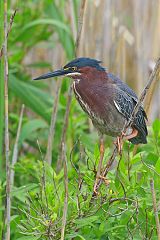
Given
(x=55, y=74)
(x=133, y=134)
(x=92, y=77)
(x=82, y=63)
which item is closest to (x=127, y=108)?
(x=133, y=134)

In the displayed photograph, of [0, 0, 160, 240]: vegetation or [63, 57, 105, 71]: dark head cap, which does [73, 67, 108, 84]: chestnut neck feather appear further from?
[0, 0, 160, 240]: vegetation

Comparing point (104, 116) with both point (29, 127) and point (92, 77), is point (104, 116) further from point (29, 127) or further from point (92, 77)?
point (29, 127)

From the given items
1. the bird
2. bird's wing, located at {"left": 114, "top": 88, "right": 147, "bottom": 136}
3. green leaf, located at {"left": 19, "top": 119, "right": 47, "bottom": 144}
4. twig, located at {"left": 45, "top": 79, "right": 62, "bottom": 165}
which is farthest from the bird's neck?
green leaf, located at {"left": 19, "top": 119, "right": 47, "bottom": 144}

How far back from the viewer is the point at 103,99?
2.81m

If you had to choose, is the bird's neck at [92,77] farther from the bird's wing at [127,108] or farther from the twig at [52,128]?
the twig at [52,128]

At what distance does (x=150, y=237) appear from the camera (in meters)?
2.24

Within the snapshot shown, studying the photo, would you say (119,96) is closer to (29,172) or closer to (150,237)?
(29,172)

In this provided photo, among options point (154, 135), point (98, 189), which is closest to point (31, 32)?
point (154, 135)

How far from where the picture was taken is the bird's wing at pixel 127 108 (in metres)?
2.86

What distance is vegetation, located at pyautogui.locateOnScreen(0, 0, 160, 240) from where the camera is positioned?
227 centimetres

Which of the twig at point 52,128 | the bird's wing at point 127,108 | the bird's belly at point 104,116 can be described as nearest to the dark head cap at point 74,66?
the bird's belly at point 104,116

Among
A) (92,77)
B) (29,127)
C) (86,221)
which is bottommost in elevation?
(86,221)

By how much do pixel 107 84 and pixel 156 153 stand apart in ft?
1.33

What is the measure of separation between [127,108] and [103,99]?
15cm
